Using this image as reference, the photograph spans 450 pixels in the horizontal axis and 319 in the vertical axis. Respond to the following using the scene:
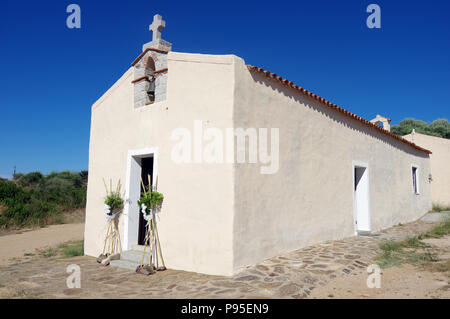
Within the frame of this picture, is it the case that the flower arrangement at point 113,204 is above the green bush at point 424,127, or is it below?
below

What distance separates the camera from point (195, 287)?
186 inches

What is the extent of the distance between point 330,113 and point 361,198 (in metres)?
3.22

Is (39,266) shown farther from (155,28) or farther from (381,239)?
(381,239)

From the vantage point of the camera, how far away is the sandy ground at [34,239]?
9508mm

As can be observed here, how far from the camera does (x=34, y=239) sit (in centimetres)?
1180

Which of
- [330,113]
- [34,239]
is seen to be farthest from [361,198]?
[34,239]

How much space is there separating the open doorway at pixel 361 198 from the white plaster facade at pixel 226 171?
738mm

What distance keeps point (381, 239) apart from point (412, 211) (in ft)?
19.0

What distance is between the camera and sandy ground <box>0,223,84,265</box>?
9.51m

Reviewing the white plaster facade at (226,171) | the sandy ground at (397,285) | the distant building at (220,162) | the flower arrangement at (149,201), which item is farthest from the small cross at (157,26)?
the sandy ground at (397,285)

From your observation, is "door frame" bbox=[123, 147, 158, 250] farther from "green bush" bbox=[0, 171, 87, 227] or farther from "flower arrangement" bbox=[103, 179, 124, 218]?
"green bush" bbox=[0, 171, 87, 227]

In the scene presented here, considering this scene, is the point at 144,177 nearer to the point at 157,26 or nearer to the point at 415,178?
the point at 157,26

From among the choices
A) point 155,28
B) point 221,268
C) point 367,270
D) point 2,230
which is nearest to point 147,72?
point 155,28

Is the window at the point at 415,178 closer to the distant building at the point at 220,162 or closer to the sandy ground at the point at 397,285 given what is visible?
the distant building at the point at 220,162
